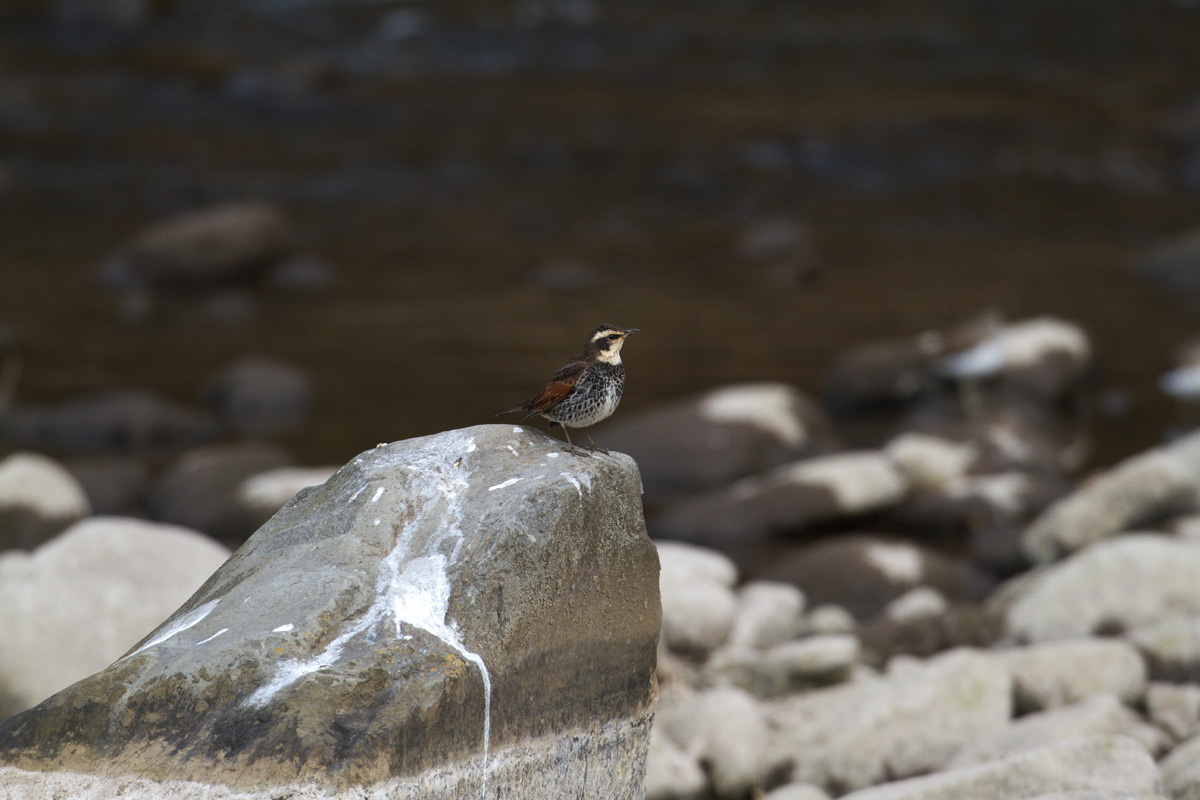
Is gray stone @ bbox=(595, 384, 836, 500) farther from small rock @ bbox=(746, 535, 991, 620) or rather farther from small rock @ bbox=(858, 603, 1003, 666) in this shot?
small rock @ bbox=(858, 603, 1003, 666)

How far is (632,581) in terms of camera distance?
14.6 ft

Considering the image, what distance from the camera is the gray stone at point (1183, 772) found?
5.07 m

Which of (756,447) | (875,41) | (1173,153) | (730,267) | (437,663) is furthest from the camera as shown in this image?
(875,41)

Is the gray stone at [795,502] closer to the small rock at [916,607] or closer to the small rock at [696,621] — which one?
the small rock at [916,607]

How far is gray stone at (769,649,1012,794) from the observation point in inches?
244

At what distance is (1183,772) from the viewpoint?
5191mm

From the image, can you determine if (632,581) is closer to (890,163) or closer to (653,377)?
(653,377)

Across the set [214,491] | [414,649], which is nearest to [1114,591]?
[414,649]

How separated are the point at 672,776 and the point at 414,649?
2.97m

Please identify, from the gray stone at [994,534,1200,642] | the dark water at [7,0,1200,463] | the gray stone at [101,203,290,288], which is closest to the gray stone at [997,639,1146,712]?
the gray stone at [994,534,1200,642]

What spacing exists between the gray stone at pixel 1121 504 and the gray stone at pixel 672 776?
4.27 m

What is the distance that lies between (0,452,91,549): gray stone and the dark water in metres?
3.70

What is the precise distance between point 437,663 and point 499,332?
13.5 metres

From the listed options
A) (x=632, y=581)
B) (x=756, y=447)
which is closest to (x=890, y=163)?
(x=756, y=447)
